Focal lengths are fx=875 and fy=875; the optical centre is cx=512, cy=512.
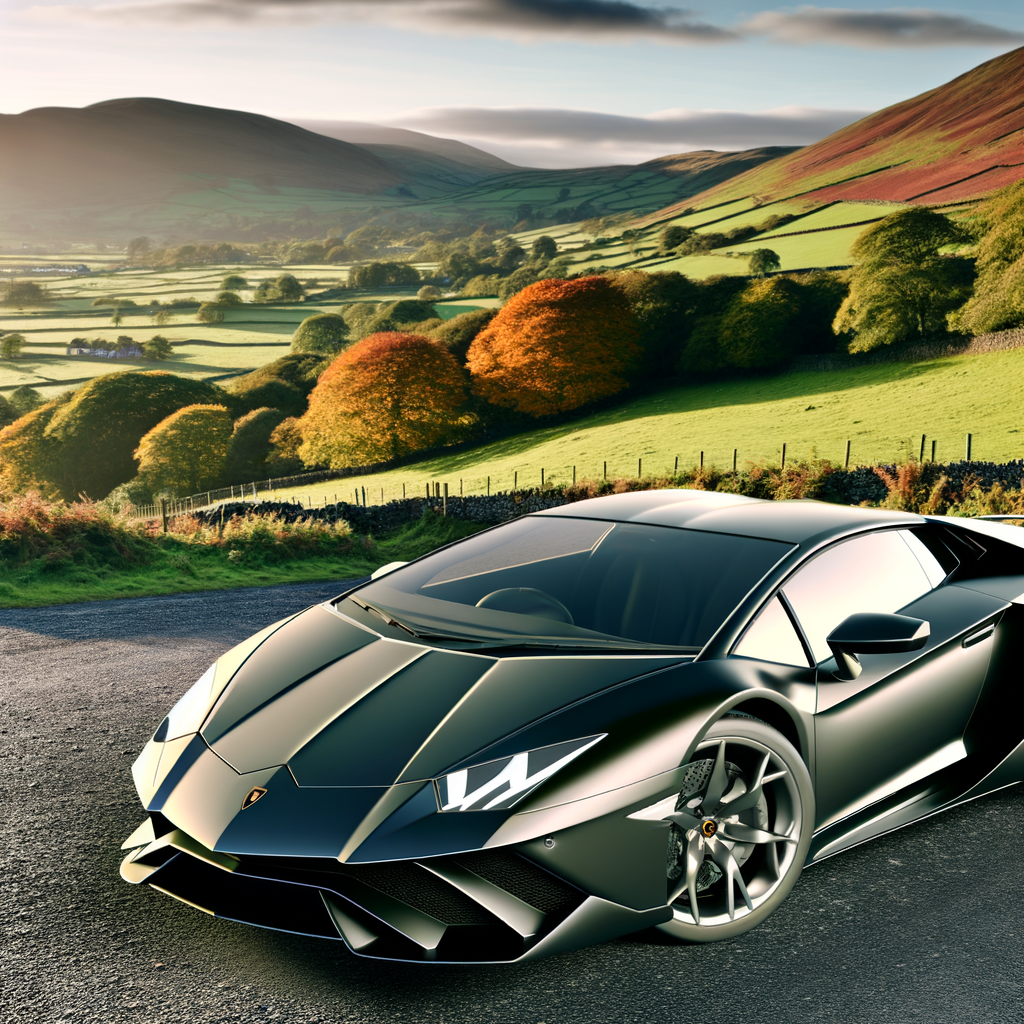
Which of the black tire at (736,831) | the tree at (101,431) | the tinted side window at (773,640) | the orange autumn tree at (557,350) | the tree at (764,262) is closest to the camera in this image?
the black tire at (736,831)

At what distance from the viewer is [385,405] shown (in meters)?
54.9

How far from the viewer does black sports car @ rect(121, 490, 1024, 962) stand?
2357 millimetres

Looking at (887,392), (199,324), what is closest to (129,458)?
(199,324)

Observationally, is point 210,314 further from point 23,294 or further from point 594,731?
point 594,731

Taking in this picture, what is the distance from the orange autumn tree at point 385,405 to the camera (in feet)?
179

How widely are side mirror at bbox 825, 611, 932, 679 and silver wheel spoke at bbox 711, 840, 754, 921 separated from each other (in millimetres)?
795

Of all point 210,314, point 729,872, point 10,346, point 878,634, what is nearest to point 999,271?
point 878,634

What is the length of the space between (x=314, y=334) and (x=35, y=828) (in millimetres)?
80050

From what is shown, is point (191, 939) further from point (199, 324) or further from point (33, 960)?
point (199, 324)

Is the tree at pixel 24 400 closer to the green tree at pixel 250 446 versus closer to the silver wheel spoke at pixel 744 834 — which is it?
the green tree at pixel 250 446

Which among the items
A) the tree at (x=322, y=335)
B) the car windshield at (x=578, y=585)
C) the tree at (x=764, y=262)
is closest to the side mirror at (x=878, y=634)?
the car windshield at (x=578, y=585)

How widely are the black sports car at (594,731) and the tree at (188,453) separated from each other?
197 ft

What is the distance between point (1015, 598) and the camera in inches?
146

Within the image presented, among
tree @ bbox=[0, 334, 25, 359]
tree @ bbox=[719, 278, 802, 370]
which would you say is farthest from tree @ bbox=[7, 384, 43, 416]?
tree @ bbox=[719, 278, 802, 370]
